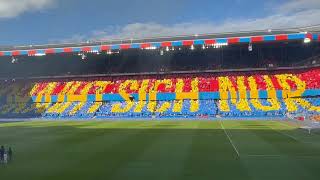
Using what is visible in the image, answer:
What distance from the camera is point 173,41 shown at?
78.8 m

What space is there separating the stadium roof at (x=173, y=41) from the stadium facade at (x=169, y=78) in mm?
185

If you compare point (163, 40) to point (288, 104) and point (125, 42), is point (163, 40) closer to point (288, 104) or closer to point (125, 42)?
point (125, 42)

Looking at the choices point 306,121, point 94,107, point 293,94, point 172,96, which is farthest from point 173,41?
point 306,121

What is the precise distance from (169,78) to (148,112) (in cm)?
1277

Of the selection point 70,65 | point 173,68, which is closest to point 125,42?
point 173,68

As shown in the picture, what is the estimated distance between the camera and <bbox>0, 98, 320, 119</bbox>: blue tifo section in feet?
246

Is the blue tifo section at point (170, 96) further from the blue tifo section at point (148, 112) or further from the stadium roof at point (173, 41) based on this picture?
the stadium roof at point (173, 41)

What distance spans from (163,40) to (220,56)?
1625cm

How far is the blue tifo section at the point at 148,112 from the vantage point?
7488 centimetres

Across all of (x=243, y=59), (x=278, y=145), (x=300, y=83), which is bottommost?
(x=278, y=145)

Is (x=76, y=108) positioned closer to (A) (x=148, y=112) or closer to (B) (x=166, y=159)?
(A) (x=148, y=112)

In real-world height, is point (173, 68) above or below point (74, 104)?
above

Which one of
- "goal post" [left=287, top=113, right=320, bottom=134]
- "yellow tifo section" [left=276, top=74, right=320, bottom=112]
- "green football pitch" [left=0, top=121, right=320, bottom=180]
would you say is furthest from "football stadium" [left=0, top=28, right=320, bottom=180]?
"green football pitch" [left=0, top=121, right=320, bottom=180]

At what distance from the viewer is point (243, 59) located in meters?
88.9
